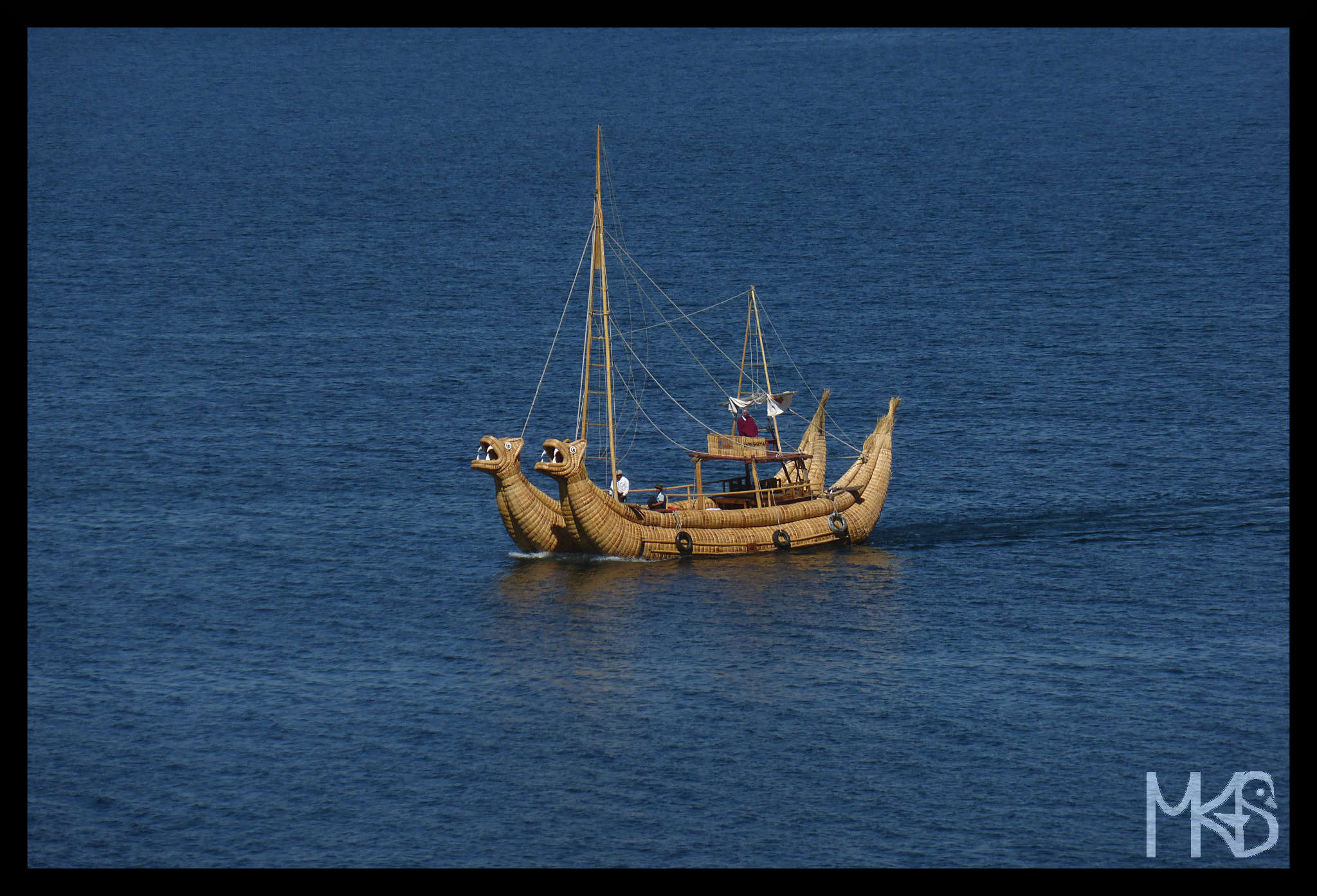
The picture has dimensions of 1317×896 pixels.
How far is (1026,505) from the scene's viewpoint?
488 feet

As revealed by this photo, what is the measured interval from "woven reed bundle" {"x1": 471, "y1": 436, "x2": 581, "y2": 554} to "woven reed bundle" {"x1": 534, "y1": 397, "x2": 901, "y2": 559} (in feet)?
6.24

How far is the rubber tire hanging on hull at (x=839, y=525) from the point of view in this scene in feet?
450

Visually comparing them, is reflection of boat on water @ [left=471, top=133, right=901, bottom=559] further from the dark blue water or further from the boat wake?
the boat wake

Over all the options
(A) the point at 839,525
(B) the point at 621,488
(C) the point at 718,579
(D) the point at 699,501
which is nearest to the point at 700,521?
(D) the point at 699,501

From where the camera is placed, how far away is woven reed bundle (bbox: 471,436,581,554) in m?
128

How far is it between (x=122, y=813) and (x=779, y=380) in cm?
9422

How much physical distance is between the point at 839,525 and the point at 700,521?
10141 mm

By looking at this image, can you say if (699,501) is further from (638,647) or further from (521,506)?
(638,647)

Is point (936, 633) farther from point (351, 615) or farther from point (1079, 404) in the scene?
point (1079, 404)

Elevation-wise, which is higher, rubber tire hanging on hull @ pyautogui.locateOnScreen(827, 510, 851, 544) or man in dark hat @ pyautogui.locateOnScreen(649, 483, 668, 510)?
man in dark hat @ pyautogui.locateOnScreen(649, 483, 668, 510)

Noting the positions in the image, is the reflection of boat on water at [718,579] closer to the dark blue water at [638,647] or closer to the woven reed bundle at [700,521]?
the dark blue water at [638,647]

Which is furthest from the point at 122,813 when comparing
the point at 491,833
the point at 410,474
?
the point at 410,474

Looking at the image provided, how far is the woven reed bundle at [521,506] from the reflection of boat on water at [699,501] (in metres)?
0.07

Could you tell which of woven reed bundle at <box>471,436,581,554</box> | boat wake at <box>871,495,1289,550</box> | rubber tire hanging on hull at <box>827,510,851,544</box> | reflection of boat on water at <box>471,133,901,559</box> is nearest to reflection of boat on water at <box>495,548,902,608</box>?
reflection of boat on water at <box>471,133,901,559</box>
